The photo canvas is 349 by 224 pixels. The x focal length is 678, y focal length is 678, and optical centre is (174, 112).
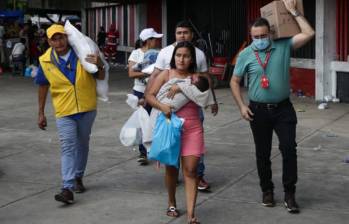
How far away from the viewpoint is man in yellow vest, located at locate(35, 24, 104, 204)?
250 inches

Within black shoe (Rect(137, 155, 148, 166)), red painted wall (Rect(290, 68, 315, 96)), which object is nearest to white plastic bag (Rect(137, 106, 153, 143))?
black shoe (Rect(137, 155, 148, 166))

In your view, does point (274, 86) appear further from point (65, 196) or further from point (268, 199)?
point (65, 196)

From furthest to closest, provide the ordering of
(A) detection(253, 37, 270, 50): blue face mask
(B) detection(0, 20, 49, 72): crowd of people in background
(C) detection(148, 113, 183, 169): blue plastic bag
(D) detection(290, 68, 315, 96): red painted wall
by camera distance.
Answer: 1. (B) detection(0, 20, 49, 72): crowd of people in background
2. (D) detection(290, 68, 315, 96): red painted wall
3. (A) detection(253, 37, 270, 50): blue face mask
4. (C) detection(148, 113, 183, 169): blue plastic bag

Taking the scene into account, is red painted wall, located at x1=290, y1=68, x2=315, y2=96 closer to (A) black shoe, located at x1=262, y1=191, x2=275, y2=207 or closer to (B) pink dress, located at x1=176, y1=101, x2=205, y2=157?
(A) black shoe, located at x1=262, y1=191, x2=275, y2=207

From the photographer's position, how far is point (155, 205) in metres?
6.25

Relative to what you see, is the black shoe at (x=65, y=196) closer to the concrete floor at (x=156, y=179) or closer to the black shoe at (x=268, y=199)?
the concrete floor at (x=156, y=179)

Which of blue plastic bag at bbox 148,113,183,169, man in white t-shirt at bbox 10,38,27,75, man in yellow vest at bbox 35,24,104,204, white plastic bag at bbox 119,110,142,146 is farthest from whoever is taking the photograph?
man in white t-shirt at bbox 10,38,27,75

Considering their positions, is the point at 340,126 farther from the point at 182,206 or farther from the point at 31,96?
the point at 31,96

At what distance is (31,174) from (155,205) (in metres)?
1.95

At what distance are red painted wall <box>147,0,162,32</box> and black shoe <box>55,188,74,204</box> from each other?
14229mm

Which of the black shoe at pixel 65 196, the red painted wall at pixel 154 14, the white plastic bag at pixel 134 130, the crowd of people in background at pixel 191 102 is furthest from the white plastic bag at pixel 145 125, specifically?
the red painted wall at pixel 154 14

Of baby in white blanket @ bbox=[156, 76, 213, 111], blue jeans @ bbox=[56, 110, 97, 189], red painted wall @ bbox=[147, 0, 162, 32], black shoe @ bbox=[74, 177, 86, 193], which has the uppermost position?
red painted wall @ bbox=[147, 0, 162, 32]

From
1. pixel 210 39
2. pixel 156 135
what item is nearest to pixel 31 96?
pixel 210 39

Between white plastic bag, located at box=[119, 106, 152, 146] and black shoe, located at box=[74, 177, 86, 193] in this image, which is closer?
white plastic bag, located at box=[119, 106, 152, 146]
